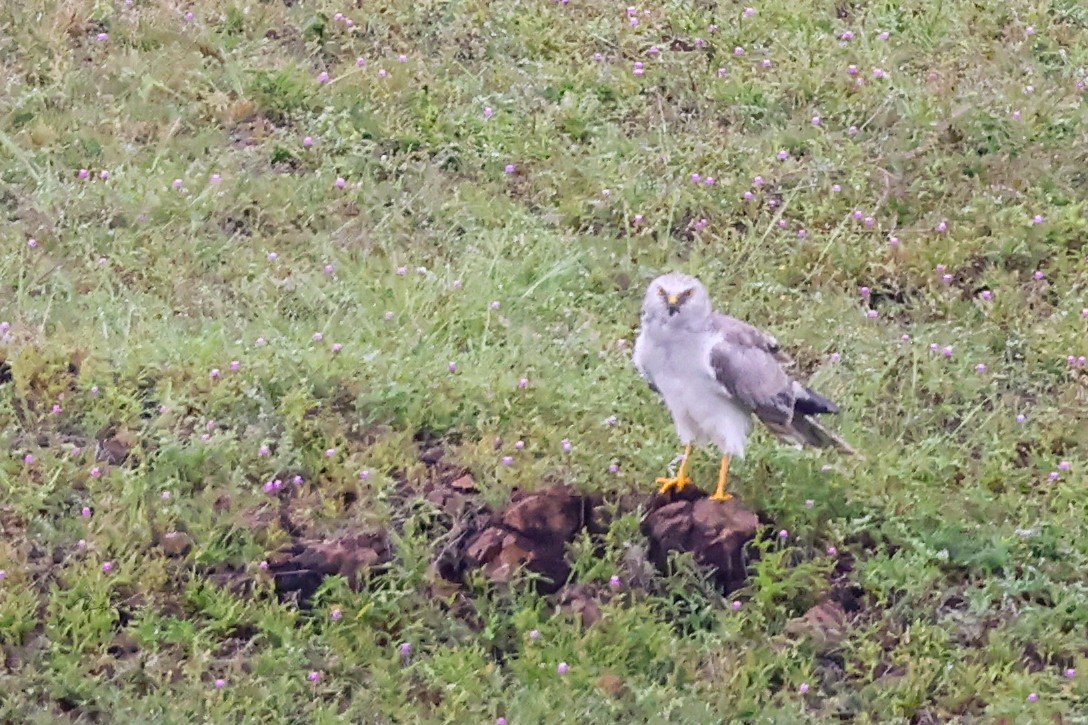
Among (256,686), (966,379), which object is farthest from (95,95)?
(966,379)

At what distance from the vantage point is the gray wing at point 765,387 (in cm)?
554

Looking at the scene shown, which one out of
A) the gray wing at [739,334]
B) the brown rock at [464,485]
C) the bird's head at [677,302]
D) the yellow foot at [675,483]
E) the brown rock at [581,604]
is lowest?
the brown rock at [581,604]

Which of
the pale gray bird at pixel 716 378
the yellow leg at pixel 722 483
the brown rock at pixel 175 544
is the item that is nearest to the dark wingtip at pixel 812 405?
the pale gray bird at pixel 716 378

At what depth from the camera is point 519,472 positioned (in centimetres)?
591

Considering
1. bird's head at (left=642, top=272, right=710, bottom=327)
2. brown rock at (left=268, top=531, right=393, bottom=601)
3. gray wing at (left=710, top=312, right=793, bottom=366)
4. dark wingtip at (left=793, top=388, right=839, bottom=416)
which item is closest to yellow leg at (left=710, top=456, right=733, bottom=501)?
dark wingtip at (left=793, top=388, right=839, bottom=416)

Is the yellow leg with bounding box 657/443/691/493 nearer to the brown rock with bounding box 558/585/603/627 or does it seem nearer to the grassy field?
the grassy field

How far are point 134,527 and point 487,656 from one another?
1.53 m

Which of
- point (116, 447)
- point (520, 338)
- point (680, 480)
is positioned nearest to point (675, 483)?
point (680, 480)

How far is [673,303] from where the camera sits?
558 cm

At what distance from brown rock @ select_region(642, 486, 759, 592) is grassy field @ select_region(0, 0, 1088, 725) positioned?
109 mm

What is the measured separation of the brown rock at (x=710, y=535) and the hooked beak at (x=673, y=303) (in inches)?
31.8

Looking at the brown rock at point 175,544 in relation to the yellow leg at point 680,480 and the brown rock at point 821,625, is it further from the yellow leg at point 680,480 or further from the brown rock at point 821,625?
the brown rock at point 821,625

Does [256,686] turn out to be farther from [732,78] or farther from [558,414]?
[732,78]

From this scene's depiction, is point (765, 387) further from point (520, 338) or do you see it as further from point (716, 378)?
point (520, 338)
